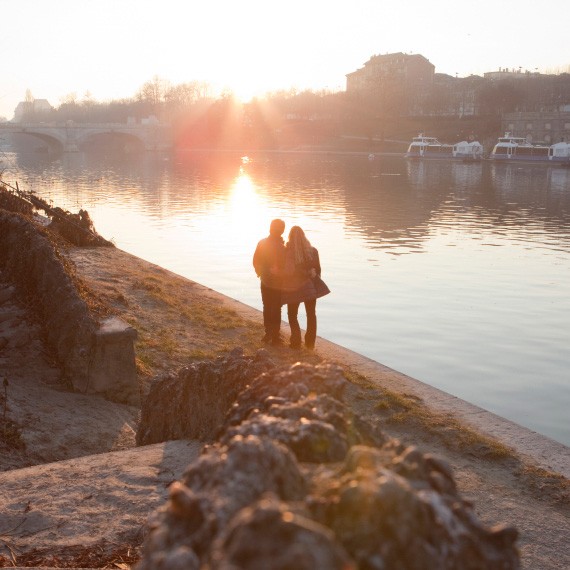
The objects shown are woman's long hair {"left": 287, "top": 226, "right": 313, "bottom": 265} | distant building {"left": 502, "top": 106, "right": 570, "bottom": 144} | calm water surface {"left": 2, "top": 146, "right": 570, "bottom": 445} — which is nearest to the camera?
woman's long hair {"left": 287, "top": 226, "right": 313, "bottom": 265}

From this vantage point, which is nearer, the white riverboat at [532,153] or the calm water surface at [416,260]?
the calm water surface at [416,260]

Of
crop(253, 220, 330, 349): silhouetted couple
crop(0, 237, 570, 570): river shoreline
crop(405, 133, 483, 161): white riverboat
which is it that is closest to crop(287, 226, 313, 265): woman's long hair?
crop(253, 220, 330, 349): silhouetted couple

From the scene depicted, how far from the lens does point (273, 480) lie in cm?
203

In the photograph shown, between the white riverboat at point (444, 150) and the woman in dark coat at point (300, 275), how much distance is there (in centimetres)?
8878

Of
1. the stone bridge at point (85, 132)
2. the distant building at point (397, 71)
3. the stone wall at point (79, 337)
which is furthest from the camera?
the distant building at point (397, 71)

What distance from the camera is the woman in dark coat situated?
1030cm

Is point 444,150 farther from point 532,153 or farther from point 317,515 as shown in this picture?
point 317,515

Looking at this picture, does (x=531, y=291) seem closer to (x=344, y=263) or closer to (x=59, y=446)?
(x=344, y=263)

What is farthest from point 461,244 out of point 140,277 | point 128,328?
point 128,328

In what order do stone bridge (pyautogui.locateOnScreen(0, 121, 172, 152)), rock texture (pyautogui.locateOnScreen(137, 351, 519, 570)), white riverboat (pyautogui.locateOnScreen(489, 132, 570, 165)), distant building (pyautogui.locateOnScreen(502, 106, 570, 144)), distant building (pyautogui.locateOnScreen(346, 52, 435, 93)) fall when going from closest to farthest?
rock texture (pyautogui.locateOnScreen(137, 351, 519, 570)) → white riverboat (pyautogui.locateOnScreen(489, 132, 570, 165)) → distant building (pyautogui.locateOnScreen(502, 106, 570, 144)) → stone bridge (pyautogui.locateOnScreen(0, 121, 172, 152)) → distant building (pyautogui.locateOnScreen(346, 52, 435, 93))

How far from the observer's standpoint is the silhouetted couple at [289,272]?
34.0 feet

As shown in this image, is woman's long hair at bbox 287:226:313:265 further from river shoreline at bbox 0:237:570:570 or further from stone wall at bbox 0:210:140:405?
stone wall at bbox 0:210:140:405

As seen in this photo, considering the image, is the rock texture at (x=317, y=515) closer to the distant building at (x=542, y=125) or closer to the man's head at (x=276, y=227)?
the man's head at (x=276, y=227)

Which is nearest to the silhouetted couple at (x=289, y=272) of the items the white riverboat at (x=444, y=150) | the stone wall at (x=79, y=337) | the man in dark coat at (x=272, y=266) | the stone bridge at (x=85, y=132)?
the man in dark coat at (x=272, y=266)
